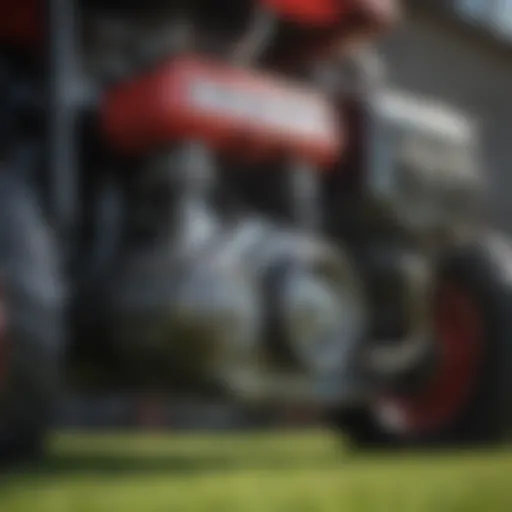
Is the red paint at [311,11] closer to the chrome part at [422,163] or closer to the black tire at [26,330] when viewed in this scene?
the chrome part at [422,163]

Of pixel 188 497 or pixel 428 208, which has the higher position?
pixel 428 208

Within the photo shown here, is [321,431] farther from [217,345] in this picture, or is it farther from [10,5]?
[10,5]

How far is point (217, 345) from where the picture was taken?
669mm

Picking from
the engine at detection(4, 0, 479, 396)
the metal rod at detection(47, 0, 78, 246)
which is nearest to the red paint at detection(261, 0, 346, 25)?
the engine at detection(4, 0, 479, 396)

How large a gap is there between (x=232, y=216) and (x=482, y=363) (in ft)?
0.55

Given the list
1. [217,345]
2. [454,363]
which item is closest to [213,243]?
[217,345]

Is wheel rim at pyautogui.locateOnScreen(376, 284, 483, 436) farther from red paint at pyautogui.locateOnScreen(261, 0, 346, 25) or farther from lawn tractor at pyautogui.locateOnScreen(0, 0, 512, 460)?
red paint at pyautogui.locateOnScreen(261, 0, 346, 25)

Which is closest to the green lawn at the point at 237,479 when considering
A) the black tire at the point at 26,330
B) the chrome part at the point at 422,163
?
the black tire at the point at 26,330

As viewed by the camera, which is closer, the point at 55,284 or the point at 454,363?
the point at 55,284

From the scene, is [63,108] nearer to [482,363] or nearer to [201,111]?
[201,111]

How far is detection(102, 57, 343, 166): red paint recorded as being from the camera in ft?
2.18

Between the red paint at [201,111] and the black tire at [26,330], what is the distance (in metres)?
0.07

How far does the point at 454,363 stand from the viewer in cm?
77

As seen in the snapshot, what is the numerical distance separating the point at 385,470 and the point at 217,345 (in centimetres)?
10
